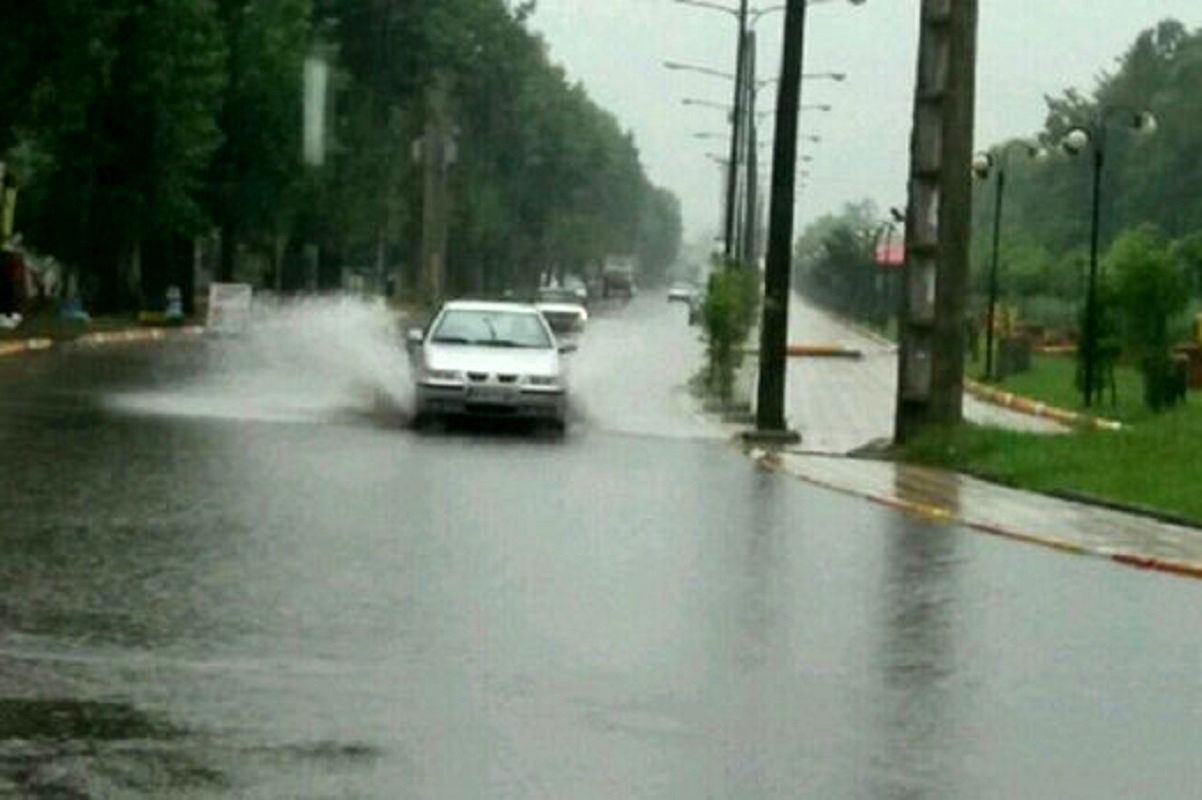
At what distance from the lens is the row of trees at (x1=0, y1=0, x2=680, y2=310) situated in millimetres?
62625

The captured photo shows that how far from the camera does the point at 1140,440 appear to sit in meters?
32.2

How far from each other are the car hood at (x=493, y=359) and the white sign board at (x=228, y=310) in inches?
1419

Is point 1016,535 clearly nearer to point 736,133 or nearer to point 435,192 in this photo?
point 736,133

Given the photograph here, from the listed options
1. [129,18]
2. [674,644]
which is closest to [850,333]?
[129,18]

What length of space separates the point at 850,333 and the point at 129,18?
39613 millimetres

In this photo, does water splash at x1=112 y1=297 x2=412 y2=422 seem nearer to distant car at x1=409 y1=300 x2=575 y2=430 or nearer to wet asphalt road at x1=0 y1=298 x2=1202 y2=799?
distant car at x1=409 y1=300 x2=575 y2=430

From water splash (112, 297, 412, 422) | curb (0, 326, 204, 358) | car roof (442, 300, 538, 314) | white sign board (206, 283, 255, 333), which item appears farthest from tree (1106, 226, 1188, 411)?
white sign board (206, 283, 255, 333)

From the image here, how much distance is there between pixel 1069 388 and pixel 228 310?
25087 millimetres

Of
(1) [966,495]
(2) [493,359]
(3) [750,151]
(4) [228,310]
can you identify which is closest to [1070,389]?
(2) [493,359]

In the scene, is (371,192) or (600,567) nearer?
(600,567)

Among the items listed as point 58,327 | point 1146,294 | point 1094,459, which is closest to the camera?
point 1094,459

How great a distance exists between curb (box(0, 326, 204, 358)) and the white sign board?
0.53 meters

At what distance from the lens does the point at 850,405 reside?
47844 mm

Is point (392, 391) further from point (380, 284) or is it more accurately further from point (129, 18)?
point (380, 284)
